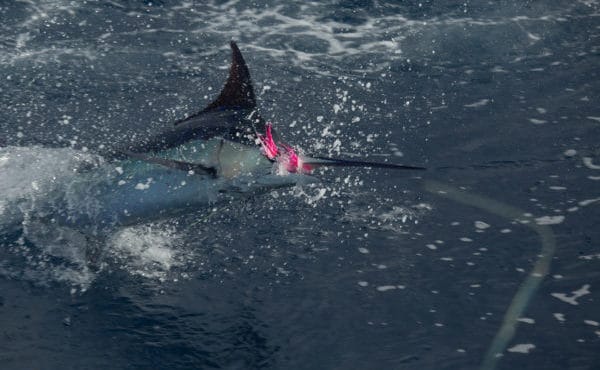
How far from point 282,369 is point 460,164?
3401 mm

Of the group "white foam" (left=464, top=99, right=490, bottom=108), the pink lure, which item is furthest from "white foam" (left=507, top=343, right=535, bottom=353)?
"white foam" (left=464, top=99, right=490, bottom=108)

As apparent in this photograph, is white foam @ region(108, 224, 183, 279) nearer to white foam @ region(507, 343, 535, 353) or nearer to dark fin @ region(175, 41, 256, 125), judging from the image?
dark fin @ region(175, 41, 256, 125)

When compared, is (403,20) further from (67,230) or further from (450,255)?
(67,230)

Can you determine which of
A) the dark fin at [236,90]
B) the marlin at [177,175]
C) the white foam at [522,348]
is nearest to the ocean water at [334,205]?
the white foam at [522,348]

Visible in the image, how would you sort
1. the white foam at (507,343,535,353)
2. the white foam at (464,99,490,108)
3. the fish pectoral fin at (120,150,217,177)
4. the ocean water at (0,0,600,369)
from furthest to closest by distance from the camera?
the white foam at (464,99,490,108)
the fish pectoral fin at (120,150,217,177)
the ocean water at (0,0,600,369)
the white foam at (507,343,535,353)

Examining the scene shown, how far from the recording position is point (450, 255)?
6598 millimetres

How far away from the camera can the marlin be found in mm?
6453

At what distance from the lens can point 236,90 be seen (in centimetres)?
702

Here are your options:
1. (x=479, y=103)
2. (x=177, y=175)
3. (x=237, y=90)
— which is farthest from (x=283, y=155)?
(x=479, y=103)

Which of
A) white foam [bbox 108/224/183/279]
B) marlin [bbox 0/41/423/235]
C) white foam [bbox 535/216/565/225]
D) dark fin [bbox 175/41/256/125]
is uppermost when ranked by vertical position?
dark fin [bbox 175/41/256/125]

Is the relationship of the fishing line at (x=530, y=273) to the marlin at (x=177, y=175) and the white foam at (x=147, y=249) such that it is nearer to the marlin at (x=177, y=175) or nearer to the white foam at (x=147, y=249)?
the marlin at (x=177, y=175)

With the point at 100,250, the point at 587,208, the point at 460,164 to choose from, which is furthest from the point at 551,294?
the point at 100,250

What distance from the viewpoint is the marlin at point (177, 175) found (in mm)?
6453

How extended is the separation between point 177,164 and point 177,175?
0.82 feet
